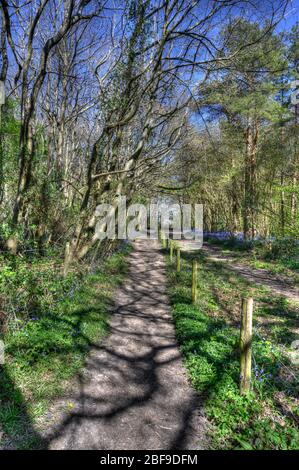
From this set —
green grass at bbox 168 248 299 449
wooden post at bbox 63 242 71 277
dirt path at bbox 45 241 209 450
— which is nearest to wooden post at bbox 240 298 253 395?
green grass at bbox 168 248 299 449

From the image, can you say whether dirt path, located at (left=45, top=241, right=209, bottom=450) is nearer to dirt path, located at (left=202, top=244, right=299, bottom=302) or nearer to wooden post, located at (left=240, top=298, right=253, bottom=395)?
wooden post, located at (left=240, top=298, right=253, bottom=395)

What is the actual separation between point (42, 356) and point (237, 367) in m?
2.96

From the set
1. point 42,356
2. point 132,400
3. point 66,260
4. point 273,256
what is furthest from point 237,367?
point 273,256

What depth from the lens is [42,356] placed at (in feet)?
15.4

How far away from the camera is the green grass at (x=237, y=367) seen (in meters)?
3.39

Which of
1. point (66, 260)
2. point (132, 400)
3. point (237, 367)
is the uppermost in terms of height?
point (66, 260)

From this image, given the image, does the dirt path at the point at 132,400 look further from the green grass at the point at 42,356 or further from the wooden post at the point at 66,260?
the wooden post at the point at 66,260

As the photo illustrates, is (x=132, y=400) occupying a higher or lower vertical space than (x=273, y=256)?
lower

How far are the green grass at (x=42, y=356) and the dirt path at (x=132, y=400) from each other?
225 millimetres

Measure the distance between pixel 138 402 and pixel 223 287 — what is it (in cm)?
601

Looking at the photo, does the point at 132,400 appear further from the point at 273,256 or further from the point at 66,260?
the point at 273,256

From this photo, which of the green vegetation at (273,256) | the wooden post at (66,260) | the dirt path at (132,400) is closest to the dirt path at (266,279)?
the green vegetation at (273,256)

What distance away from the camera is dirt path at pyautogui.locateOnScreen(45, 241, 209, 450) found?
3361 millimetres

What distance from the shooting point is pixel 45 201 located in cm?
1012
